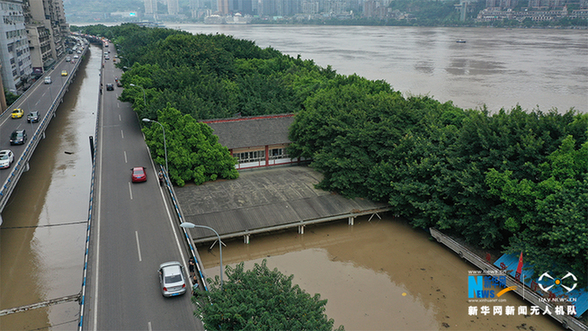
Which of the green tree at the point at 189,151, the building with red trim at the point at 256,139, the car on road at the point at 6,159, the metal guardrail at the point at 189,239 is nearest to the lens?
the metal guardrail at the point at 189,239

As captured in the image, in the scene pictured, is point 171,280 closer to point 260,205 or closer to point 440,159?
point 260,205

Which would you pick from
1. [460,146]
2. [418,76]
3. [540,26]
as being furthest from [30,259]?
[540,26]

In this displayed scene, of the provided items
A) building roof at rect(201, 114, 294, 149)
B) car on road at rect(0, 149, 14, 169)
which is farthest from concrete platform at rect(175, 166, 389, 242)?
car on road at rect(0, 149, 14, 169)

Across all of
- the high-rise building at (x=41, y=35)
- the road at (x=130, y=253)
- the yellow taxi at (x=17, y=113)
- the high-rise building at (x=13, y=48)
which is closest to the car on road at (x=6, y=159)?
the road at (x=130, y=253)

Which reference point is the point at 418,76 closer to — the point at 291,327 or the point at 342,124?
the point at 342,124

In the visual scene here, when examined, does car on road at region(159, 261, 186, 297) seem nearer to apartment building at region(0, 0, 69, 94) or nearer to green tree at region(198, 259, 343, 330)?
green tree at region(198, 259, 343, 330)

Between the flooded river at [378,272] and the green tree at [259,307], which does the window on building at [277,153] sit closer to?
the flooded river at [378,272]
